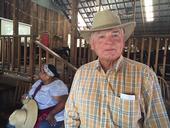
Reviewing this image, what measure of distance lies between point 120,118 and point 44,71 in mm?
1987

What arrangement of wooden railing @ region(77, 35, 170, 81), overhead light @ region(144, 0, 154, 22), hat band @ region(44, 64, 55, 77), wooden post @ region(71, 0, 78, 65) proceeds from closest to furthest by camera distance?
hat band @ region(44, 64, 55, 77) < wooden railing @ region(77, 35, 170, 81) < wooden post @ region(71, 0, 78, 65) < overhead light @ region(144, 0, 154, 22)

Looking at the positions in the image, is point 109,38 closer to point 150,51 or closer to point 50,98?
point 50,98

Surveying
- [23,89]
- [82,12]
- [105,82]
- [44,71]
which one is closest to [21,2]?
[82,12]

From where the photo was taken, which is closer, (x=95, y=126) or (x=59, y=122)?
(x=95, y=126)

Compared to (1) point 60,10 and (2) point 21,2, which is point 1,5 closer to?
(2) point 21,2

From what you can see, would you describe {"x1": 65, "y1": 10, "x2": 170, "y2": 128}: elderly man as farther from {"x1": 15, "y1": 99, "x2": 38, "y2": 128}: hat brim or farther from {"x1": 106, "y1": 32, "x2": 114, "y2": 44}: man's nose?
{"x1": 15, "y1": 99, "x2": 38, "y2": 128}: hat brim

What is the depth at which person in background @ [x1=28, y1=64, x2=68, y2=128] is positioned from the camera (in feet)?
9.61

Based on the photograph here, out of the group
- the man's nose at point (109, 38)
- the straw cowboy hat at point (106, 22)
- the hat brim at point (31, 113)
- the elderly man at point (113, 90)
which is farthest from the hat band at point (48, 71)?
the man's nose at point (109, 38)

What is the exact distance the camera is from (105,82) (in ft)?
4.60

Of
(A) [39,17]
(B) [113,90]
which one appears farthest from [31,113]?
(A) [39,17]

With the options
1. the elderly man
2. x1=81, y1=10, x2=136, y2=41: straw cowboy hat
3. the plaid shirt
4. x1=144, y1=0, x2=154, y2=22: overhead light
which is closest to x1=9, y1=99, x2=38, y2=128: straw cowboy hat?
the elderly man

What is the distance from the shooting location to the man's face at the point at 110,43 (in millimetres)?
1411

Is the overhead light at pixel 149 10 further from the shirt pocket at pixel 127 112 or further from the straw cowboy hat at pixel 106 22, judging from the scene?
the shirt pocket at pixel 127 112

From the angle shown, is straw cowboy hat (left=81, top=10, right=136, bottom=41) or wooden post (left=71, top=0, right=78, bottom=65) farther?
wooden post (left=71, top=0, right=78, bottom=65)
